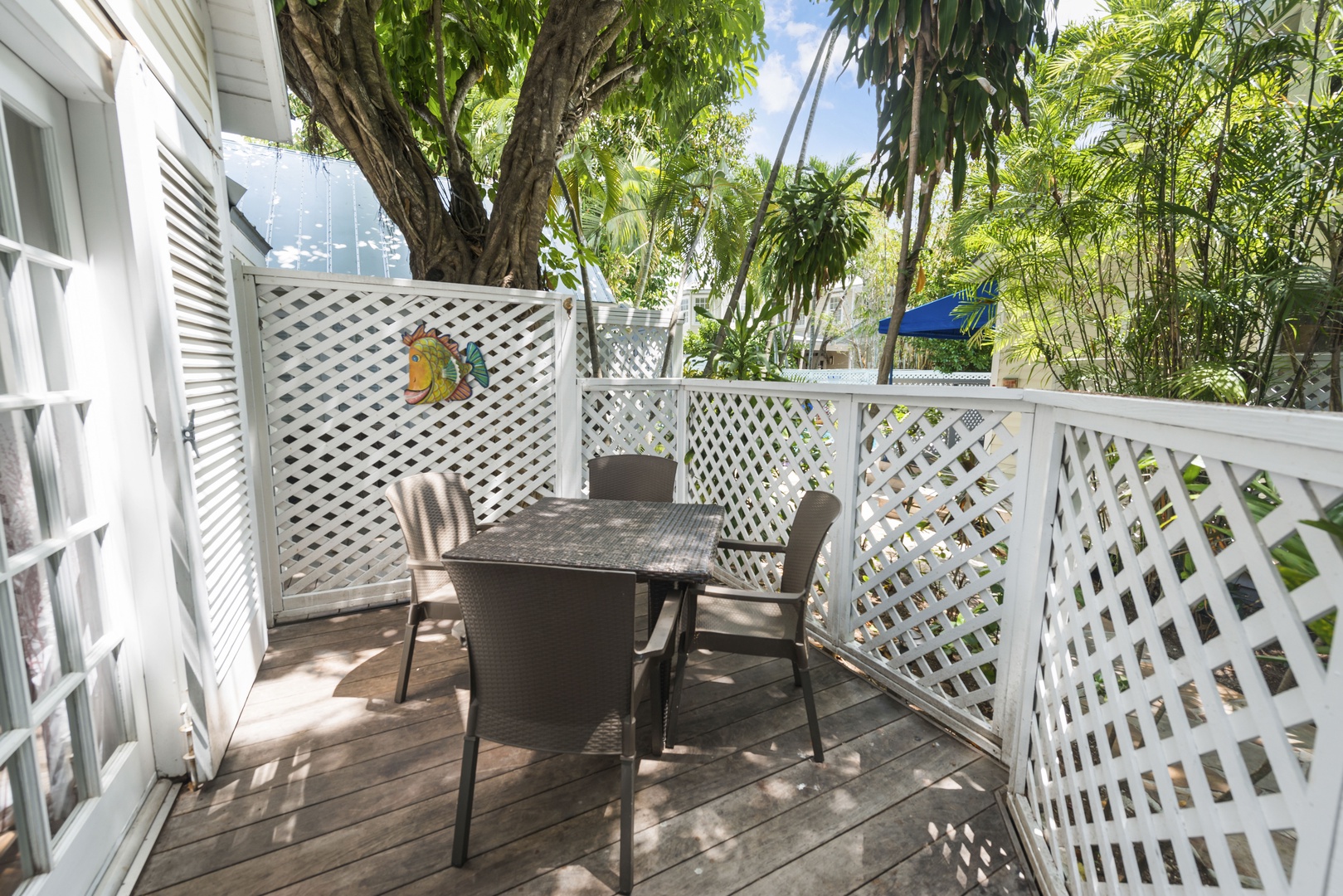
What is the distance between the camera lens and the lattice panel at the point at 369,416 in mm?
3119

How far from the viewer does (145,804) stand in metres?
1.70

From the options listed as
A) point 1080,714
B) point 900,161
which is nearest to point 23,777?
point 1080,714

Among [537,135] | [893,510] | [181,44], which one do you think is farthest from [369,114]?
[893,510]

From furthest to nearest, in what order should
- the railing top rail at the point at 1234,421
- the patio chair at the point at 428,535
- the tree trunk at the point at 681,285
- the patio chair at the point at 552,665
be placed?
the tree trunk at the point at 681,285 < the patio chair at the point at 428,535 < the patio chair at the point at 552,665 < the railing top rail at the point at 1234,421

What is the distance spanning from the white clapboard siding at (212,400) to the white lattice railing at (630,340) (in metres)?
2.47

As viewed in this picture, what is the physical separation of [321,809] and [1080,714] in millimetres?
2125

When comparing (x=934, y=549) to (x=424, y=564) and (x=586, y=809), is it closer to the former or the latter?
(x=586, y=809)

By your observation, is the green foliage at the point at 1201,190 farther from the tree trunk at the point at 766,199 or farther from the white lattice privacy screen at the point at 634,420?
the white lattice privacy screen at the point at 634,420

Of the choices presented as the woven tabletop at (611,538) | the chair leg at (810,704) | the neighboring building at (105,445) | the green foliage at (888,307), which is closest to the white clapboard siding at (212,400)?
the neighboring building at (105,445)

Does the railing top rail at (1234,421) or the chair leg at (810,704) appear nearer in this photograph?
the railing top rail at (1234,421)

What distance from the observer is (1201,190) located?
127 inches

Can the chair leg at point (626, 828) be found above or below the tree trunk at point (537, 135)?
below

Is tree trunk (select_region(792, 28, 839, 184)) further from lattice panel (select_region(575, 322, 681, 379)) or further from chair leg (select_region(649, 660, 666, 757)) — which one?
chair leg (select_region(649, 660, 666, 757))

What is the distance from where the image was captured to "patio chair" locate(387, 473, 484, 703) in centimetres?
226
